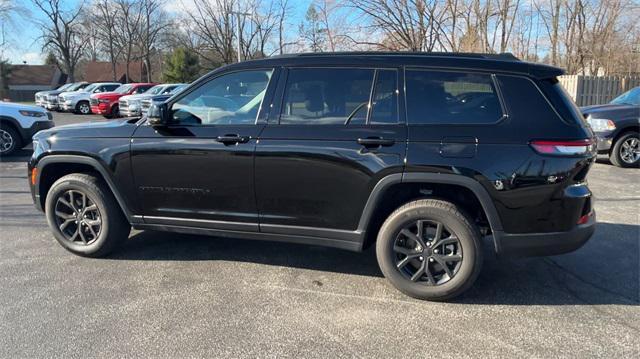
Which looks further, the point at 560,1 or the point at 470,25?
the point at 560,1

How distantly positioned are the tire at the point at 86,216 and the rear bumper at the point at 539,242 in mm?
3414

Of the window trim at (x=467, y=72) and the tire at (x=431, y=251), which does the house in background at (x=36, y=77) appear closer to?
the window trim at (x=467, y=72)

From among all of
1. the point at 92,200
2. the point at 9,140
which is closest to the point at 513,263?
the point at 92,200

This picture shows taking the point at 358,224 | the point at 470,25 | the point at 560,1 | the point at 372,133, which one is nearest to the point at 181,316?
the point at 358,224

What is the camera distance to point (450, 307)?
11.3ft

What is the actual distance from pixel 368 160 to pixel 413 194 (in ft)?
1.64

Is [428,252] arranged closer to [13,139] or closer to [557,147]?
[557,147]

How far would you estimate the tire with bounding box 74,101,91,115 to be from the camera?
24.5 metres

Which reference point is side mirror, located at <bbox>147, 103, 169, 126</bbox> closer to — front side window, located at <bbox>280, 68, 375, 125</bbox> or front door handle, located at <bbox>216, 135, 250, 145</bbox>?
front door handle, located at <bbox>216, 135, 250, 145</bbox>

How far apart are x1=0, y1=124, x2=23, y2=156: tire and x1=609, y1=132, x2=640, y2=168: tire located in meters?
13.0

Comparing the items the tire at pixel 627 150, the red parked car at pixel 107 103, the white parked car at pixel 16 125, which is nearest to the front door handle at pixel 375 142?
the tire at pixel 627 150

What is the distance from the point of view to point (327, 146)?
3508mm

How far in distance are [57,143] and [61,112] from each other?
25.9 m

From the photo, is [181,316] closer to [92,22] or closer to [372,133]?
[372,133]
